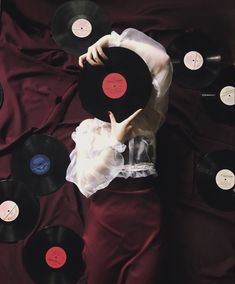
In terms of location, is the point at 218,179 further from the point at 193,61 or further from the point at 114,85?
the point at 114,85

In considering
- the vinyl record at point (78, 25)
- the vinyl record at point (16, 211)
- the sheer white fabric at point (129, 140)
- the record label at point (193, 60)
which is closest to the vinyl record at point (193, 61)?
the record label at point (193, 60)

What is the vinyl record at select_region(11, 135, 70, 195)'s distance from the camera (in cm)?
114

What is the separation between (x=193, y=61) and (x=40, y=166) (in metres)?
0.48

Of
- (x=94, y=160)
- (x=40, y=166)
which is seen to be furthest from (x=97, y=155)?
(x=40, y=166)

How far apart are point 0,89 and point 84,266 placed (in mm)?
497

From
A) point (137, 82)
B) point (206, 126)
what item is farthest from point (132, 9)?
point (137, 82)

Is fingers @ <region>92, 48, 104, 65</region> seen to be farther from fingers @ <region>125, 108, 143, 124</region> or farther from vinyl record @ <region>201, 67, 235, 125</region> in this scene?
vinyl record @ <region>201, 67, 235, 125</region>

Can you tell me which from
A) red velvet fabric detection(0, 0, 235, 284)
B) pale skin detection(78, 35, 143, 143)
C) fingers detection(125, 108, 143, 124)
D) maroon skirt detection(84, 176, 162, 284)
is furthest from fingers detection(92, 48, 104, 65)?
red velvet fabric detection(0, 0, 235, 284)

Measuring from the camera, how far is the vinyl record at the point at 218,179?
115cm

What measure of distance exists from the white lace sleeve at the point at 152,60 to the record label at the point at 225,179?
32 centimetres

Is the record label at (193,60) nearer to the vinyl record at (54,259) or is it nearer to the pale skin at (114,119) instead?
the pale skin at (114,119)

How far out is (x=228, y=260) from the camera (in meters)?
1.11

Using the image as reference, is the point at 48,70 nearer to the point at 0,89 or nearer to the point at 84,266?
the point at 0,89

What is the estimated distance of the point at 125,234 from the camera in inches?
36.9
